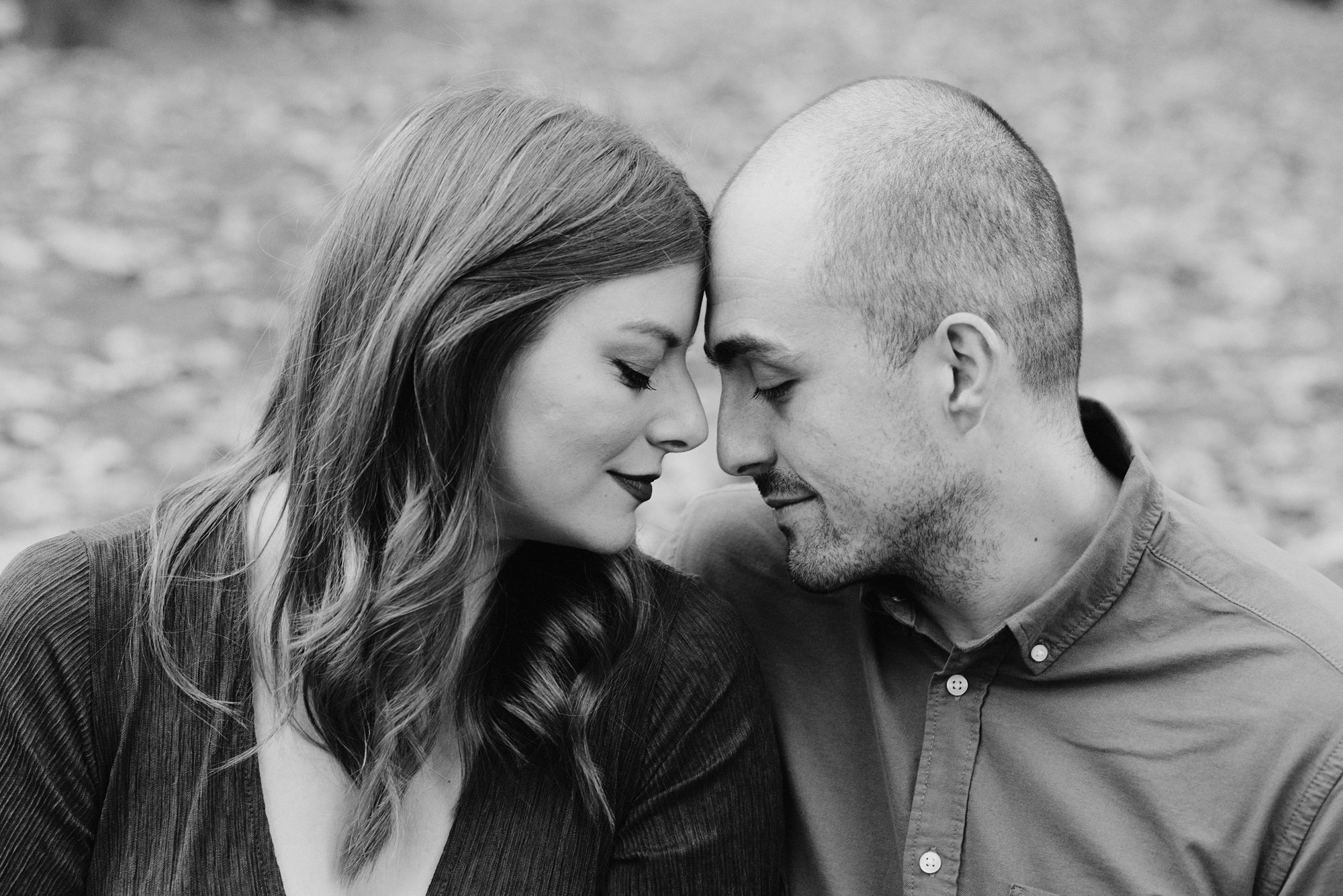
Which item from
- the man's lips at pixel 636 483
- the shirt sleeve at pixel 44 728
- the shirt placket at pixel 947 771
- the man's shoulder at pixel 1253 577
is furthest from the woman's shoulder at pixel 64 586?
the man's shoulder at pixel 1253 577

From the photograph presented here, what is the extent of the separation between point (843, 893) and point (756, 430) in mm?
783

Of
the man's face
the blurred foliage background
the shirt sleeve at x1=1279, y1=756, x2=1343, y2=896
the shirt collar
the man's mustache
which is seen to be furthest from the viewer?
the blurred foliage background

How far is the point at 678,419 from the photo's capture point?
2256mm

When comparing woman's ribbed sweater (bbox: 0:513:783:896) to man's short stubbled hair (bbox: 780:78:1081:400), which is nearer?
woman's ribbed sweater (bbox: 0:513:783:896)

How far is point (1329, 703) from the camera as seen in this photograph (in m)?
2.07

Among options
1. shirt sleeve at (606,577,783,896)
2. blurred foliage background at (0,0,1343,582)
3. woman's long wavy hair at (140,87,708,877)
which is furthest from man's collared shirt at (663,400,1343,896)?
blurred foliage background at (0,0,1343,582)

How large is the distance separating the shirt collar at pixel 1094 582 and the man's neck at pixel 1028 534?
0.15 feet

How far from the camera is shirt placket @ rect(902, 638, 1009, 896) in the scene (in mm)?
2234

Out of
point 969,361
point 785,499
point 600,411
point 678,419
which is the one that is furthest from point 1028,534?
point 600,411

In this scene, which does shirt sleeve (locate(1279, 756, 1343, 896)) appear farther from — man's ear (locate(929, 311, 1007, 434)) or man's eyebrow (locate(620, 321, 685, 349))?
man's eyebrow (locate(620, 321, 685, 349))

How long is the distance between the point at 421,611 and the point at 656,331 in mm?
563

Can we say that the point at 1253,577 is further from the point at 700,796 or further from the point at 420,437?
the point at 420,437

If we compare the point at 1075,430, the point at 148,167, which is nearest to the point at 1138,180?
the point at 148,167

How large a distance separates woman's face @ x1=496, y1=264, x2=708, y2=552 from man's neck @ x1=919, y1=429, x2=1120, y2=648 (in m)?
0.51
